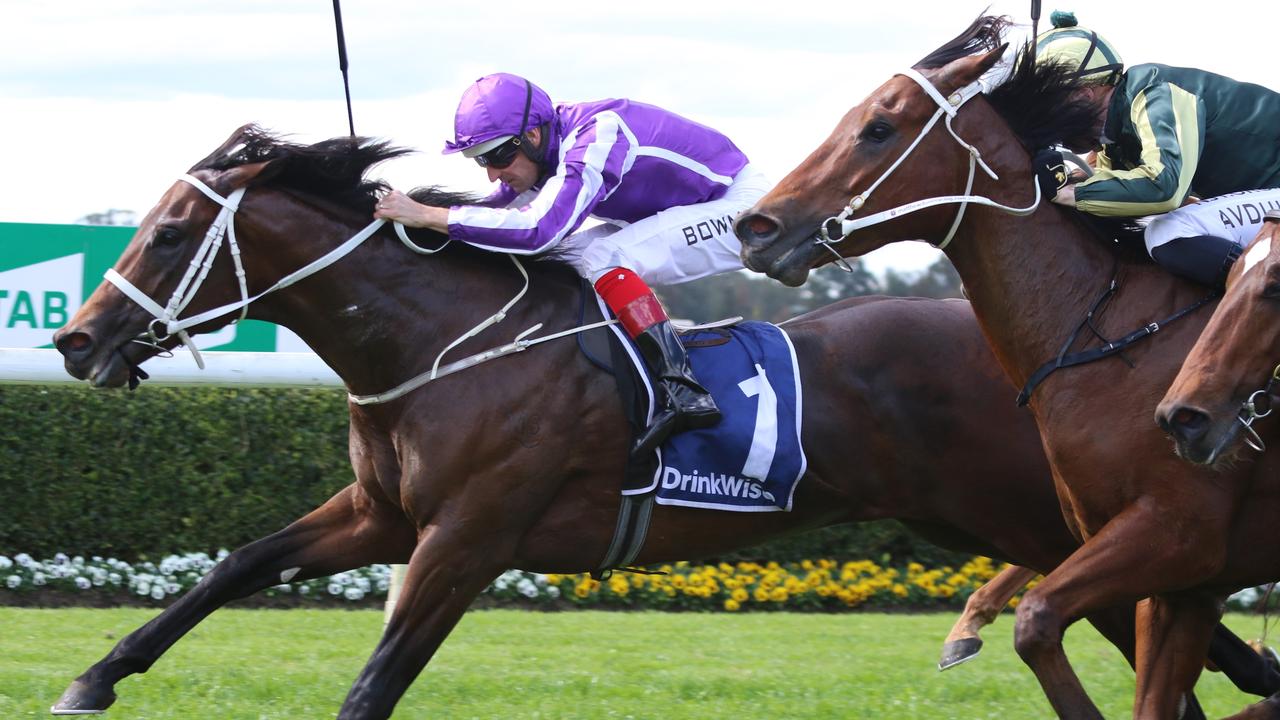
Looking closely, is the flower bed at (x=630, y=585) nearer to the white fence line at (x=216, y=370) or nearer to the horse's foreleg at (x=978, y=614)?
the white fence line at (x=216, y=370)

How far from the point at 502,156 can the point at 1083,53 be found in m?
1.71

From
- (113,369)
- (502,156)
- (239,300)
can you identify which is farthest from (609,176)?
(113,369)

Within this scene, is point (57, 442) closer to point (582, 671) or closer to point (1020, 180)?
point (582, 671)

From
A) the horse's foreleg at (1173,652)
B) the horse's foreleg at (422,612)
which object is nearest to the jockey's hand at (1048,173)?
the horse's foreleg at (1173,652)

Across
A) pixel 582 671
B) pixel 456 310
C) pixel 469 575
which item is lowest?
pixel 582 671

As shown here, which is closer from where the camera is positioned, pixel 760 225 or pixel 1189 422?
pixel 1189 422

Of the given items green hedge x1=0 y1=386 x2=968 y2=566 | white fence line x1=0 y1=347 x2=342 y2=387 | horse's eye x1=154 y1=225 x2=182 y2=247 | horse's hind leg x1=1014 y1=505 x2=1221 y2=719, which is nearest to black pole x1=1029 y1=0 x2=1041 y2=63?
horse's hind leg x1=1014 y1=505 x2=1221 y2=719

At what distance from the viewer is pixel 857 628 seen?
7426mm

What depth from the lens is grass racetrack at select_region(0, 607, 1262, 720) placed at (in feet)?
17.4

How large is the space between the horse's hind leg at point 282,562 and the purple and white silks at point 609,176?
0.93 m

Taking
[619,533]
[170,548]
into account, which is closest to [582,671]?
[619,533]

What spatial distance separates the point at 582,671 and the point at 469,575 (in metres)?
1.87

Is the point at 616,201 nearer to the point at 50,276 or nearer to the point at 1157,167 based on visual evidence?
the point at 1157,167

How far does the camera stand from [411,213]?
4.47m
